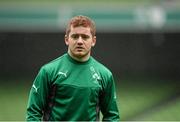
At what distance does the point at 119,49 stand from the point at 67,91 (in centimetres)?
592

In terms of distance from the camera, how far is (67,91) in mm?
3646

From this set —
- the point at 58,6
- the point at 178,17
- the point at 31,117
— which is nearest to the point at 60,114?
the point at 31,117

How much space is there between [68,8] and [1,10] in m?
1.01

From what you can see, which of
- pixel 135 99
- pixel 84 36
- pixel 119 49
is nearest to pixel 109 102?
pixel 84 36

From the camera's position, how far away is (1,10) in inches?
379

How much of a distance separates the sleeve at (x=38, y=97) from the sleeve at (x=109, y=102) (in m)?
0.34

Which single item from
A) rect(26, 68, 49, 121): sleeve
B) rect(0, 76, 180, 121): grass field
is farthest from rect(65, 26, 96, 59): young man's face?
rect(0, 76, 180, 121): grass field

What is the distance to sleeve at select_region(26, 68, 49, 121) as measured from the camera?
11.9ft

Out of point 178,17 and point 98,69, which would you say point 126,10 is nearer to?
point 178,17

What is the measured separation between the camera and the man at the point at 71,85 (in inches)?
143

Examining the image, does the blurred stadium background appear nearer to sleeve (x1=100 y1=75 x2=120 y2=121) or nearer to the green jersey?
sleeve (x1=100 y1=75 x2=120 y2=121)

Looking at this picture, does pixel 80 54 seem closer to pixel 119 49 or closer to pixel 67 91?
pixel 67 91

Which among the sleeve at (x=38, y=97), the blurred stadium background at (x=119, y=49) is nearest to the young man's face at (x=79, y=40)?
the sleeve at (x=38, y=97)

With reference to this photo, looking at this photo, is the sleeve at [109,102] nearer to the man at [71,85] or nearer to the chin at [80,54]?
the man at [71,85]
